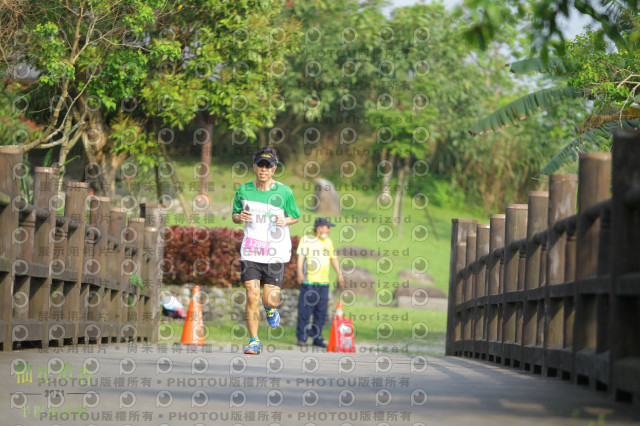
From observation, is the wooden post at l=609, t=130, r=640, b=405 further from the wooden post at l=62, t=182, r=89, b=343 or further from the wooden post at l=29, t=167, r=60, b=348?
the wooden post at l=62, t=182, r=89, b=343

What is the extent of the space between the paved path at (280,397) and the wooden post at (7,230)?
0.46m

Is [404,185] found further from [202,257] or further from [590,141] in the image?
[590,141]

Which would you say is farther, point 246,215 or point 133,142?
point 133,142

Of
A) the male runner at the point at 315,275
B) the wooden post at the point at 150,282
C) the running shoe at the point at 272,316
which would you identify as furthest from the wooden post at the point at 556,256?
the wooden post at the point at 150,282

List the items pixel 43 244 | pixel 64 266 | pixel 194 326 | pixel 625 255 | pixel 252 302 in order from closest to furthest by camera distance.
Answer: pixel 625 255, pixel 43 244, pixel 64 266, pixel 252 302, pixel 194 326

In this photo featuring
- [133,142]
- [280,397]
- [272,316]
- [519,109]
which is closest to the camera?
[280,397]

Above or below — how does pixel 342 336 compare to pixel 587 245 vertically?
below

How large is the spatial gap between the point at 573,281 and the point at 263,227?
3.88m

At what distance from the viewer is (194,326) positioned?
1527 cm

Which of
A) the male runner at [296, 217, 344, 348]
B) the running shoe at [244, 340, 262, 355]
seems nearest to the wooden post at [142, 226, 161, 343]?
the male runner at [296, 217, 344, 348]

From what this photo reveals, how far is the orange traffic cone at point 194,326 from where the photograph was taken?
15258 mm

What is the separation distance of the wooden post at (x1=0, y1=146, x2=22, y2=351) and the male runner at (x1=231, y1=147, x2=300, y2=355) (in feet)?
8.58

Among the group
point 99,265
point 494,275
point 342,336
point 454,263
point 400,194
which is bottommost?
point 342,336

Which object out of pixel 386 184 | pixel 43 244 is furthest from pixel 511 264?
pixel 386 184
